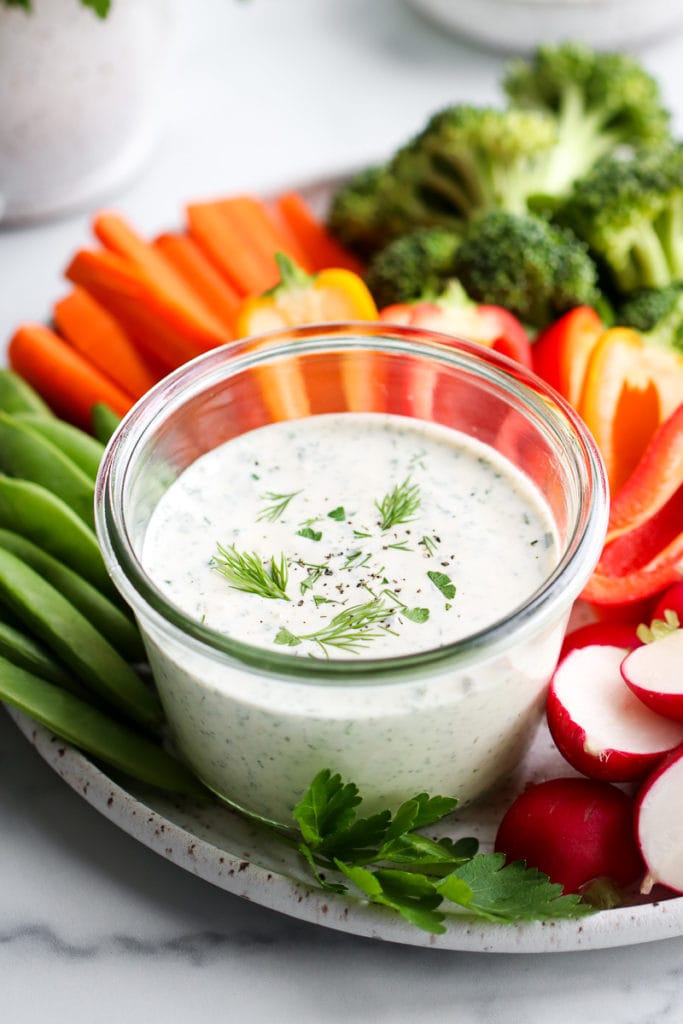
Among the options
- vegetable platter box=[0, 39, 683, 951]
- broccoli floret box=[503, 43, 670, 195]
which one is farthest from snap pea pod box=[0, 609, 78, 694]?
broccoli floret box=[503, 43, 670, 195]

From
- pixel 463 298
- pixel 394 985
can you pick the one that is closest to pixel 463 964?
pixel 394 985

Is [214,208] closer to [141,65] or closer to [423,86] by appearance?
[141,65]

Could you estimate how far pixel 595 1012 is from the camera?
5.69 ft

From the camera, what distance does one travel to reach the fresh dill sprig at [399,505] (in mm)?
1920

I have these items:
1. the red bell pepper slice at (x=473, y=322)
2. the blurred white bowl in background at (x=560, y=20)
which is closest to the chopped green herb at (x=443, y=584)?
the red bell pepper slice at (x=473, y=322)

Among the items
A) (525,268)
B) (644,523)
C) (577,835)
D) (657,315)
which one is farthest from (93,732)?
(657,315)

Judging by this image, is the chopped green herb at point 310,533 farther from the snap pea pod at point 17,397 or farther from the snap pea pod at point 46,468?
the snap pea pod at point 17,397

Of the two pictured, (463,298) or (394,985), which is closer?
(394,985)

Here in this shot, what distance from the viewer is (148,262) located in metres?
2.71

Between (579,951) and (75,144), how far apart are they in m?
2.35

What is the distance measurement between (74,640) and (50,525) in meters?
0.22

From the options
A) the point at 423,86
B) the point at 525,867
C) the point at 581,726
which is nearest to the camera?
the point at 525,867

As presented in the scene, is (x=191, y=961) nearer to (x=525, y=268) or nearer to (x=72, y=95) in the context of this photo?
(x=525, y=268)

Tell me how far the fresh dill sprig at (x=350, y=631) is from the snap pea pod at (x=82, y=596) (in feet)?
1.28
